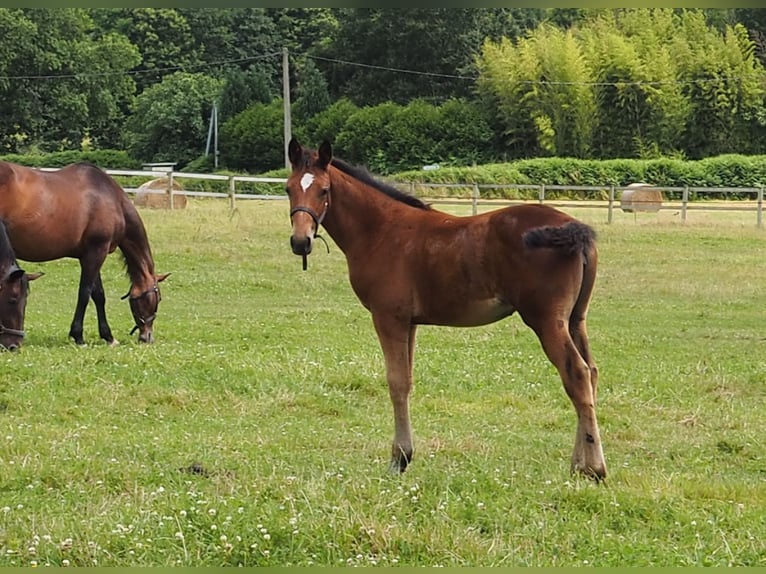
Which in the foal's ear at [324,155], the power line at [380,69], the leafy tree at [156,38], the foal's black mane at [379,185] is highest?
the leafy tree at [156,38]

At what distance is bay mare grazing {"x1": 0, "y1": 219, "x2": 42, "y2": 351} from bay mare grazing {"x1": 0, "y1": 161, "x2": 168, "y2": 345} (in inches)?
54.8

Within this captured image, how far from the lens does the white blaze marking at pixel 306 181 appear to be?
635cm

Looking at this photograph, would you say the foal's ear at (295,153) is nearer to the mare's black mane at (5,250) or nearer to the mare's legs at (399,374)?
the mare's legs at (399,374)

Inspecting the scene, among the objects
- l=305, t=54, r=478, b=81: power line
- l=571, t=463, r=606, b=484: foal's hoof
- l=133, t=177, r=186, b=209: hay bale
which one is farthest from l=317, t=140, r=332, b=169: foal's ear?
l=305, t=54, r=478, b=81: power line

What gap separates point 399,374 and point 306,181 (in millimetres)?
1425

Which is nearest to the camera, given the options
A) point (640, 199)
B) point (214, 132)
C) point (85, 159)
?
point (640, 199)

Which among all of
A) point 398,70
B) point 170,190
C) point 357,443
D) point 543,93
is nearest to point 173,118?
point 398,70

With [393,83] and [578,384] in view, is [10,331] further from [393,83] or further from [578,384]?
[393,83]

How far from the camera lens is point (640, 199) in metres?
34.1

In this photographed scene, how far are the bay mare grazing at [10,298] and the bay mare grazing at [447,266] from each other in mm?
5158

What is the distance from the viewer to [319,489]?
5.34m

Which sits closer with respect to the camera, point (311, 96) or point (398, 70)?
point (311, 96)

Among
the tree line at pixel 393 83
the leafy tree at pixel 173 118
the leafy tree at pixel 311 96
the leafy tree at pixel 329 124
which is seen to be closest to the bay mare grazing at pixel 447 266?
the tree line at pixel 393 83

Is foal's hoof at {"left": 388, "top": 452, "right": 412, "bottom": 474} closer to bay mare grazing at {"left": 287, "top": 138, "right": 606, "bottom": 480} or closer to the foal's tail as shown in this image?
bay mare grazing at {"left": 287, "top": 138, "right": 606, "bottom": 480}
